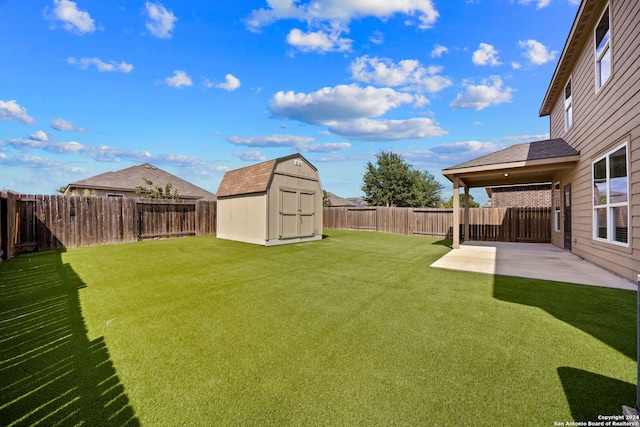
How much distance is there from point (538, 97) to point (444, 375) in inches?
523

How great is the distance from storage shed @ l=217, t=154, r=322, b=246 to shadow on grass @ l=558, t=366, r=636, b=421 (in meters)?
8.60

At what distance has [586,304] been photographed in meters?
3.53

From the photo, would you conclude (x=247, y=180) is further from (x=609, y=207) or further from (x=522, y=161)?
(x=609, y=207)

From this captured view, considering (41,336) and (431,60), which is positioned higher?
(431,60)

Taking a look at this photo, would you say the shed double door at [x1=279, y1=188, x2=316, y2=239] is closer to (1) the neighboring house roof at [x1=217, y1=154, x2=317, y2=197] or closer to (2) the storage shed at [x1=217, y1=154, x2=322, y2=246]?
(2) the storage shed at [x1=217, y1=154, x2=322, y2=246]

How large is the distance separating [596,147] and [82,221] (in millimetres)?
15263

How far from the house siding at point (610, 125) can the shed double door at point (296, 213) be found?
8719 mm

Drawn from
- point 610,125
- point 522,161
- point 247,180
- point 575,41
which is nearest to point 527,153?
point 522,161

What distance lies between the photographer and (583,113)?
664cm

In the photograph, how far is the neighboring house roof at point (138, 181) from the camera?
15.2m

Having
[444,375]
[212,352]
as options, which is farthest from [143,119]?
[444,375]

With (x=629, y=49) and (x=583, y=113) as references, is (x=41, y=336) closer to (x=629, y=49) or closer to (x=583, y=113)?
(x=629, y=49)

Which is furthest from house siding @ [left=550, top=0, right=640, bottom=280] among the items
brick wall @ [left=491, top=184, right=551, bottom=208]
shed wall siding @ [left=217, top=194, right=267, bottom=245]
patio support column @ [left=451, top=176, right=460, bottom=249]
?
brick wall @ [left=491, top=184, right=551, bottom=208]

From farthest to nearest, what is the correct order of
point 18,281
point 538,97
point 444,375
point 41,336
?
point 538,97 < point 18,281 < point 41,336 < point 444,375
